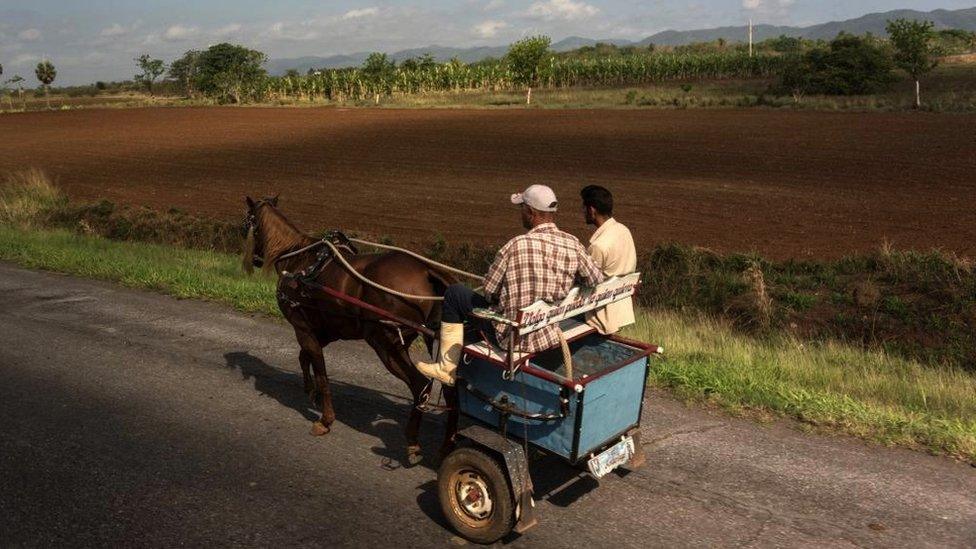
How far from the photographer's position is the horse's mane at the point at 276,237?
6918 millimetres

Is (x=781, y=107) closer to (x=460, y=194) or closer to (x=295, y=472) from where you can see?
(x=460, y=194)

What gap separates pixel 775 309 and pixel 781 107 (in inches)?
1610

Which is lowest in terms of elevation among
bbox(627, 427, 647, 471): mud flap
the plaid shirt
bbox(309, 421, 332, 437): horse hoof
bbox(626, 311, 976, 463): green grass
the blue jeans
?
bbox(626, 311, 976, 463): green grass

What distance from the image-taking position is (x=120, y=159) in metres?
37.1

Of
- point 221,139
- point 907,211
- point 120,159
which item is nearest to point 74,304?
point 907,211

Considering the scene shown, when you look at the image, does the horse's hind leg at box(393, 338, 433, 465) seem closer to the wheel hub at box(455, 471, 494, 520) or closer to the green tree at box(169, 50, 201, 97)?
the wheel hub at box(455, 471, 494, 520)

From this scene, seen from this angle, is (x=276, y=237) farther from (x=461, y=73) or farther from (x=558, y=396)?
(x=461, y=73)

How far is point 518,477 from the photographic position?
460cm

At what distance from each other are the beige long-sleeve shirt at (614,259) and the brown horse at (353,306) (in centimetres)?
124

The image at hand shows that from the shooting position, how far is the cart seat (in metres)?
4.80

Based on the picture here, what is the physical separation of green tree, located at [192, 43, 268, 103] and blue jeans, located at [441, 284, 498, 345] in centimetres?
8487

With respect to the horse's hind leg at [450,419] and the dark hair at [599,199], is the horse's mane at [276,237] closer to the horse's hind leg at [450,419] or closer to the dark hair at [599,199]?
the horse's hind leg at [450,419]

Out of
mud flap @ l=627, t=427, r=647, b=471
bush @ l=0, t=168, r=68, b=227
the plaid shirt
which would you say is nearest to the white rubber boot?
the plaid shirt

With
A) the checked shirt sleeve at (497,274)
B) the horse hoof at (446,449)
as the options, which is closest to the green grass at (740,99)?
the horse hoof at (446,449)
